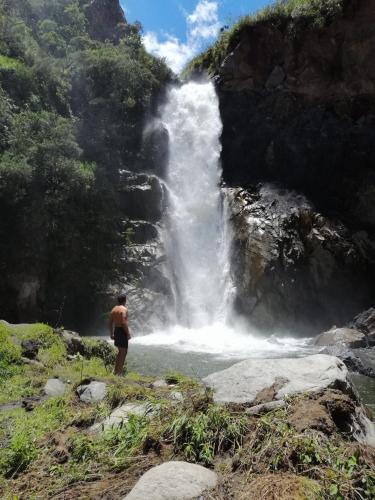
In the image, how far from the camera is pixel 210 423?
145 inches

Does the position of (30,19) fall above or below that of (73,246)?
above

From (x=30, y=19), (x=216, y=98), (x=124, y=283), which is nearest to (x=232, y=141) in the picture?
(x=216, y=98)

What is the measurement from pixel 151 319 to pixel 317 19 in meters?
20.3

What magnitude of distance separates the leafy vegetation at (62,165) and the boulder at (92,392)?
10.2 meters

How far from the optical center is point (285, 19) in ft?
92.7

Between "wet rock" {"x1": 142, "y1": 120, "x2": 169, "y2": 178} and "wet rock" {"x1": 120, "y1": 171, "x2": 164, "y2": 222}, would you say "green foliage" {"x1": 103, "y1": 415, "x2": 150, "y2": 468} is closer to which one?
"wet rock" {"x1": 120, "y1": 171, "x2": 164, "y2": 222}

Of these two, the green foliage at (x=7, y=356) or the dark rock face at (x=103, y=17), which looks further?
the dark rock face at (x=103, y=17)

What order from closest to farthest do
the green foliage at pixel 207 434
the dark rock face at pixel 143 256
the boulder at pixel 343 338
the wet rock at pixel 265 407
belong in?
the green foliage at pixel 207 434 < the wet rock at pixel 265 407 < the boulder at pixel 343 338 < the dark rock face at pixel 143 256

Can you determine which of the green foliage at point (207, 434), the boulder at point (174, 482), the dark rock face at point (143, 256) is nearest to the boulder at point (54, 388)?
the green foliage at point (207, 434)

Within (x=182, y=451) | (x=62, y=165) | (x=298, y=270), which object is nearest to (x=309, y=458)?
(x=182, y=451)

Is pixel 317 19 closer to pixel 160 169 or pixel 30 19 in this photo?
pixel 160 169

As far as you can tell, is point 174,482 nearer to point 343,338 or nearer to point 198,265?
point 343,338

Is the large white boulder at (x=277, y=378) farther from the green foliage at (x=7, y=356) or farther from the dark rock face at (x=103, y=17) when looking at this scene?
the dark rock face at (x=103, y=17)

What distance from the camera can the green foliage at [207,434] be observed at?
11.2ft
